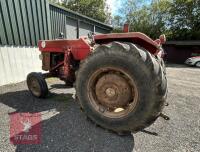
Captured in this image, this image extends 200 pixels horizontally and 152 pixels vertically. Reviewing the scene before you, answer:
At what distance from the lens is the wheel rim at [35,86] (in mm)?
3788

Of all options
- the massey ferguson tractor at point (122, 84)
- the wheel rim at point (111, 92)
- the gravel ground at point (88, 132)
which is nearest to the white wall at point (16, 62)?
the gravel ground at point (88, 132)

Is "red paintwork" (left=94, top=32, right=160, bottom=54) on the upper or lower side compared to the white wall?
upper

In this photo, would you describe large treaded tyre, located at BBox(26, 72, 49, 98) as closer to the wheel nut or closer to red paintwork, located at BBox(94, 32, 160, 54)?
red paintwork, located at BBox(94, 32, 160, 54)

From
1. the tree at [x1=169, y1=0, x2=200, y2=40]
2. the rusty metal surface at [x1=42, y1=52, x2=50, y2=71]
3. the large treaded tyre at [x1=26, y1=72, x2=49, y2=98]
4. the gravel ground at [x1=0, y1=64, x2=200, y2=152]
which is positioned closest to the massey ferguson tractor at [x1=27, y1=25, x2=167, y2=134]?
the gravel ground at [x1=0, y1=64, x2=200, y2=152]

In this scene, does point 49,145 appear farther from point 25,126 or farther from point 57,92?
point 57,92

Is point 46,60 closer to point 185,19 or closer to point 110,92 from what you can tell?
point 110,92

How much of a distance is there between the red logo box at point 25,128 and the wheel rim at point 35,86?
31.0 inches

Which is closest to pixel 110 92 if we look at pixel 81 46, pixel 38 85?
pixel 81 46

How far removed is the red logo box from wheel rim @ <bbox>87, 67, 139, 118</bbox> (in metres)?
0.93

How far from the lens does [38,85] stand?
12.3 ft

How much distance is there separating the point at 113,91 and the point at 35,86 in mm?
2219

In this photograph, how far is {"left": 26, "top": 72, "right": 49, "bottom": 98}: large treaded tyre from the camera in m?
3.73

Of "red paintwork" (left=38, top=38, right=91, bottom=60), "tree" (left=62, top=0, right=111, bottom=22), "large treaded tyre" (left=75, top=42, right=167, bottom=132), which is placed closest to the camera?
"large treaded tyre" (left=75, top=42, right=167, bottom=132)

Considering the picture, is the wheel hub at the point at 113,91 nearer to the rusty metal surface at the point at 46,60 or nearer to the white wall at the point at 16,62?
the rusty metal surface at the point at 46,60
